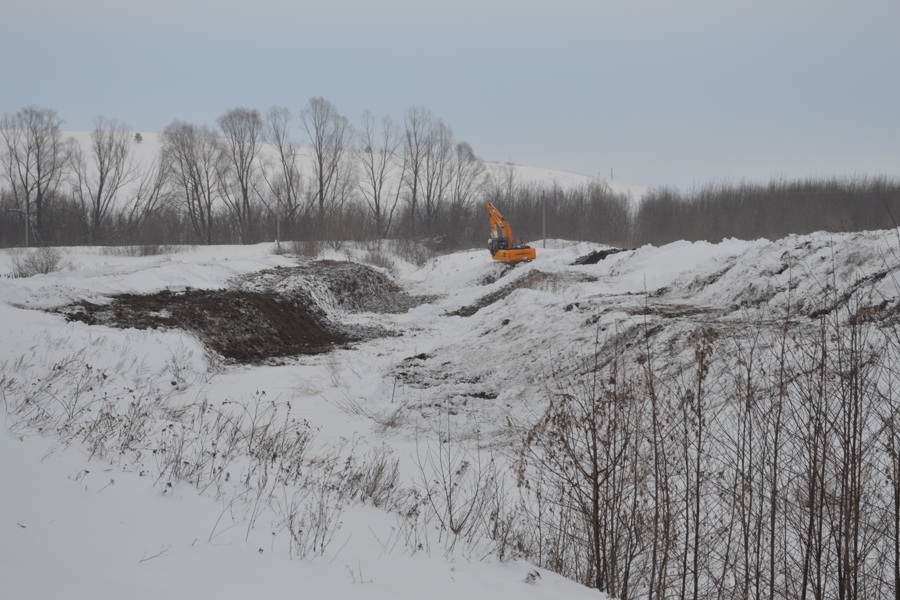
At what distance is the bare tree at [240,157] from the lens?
49.9 m

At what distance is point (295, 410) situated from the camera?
9047 millimetres

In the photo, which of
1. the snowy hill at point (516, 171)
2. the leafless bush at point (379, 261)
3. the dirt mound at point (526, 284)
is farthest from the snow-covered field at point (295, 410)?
the snowy hill at point (516, 171)

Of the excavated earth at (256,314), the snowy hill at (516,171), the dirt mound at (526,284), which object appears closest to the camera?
the excavated earth at (256,314)

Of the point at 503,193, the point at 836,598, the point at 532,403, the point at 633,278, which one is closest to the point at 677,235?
the point at 503,193

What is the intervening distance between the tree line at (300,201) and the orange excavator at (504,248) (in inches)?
529

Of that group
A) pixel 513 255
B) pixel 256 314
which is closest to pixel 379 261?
pixel 513 255

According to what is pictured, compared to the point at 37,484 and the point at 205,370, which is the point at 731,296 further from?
the point at 37,484

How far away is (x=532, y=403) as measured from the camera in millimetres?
8812

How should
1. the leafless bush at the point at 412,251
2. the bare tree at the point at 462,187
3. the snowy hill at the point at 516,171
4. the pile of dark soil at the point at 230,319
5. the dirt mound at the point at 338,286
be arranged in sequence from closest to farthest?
1. the pile of dark soil at the point at 230,319
2. the dirt mound at the point at 338,286
3. the leafless bush at the point at 412,251
4. the bare tree at the point at 462,187
5. the snowy hill at the point at 516,171

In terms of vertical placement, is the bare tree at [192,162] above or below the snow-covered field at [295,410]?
above

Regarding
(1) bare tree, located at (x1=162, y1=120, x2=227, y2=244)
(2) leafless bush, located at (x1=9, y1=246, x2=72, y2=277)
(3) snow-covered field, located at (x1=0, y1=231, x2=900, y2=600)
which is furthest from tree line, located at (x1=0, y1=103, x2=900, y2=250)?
(3) snow-covered field, located at (x1=0, y1=231, x2=900, y2=600)

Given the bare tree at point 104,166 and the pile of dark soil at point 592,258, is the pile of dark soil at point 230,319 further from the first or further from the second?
the bare tree at point 104,166

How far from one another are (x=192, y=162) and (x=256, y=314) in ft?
132

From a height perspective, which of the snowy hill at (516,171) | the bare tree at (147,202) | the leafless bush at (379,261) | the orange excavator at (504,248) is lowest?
the leafless bush at (379,261)
